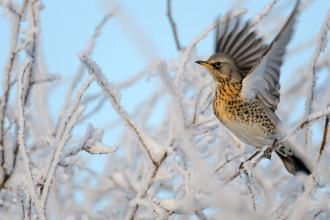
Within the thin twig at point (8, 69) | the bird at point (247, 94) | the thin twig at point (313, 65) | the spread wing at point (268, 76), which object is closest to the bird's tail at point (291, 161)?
the bird at point (247, 94)

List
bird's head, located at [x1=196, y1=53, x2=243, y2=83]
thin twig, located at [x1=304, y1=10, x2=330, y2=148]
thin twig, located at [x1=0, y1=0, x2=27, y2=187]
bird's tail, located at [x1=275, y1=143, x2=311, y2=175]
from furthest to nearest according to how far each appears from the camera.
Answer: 1. bird's head, located at [x1=196, y1=53, x2=243, y2=83]
2. bird's tail, located at [x1=275, y1=143, x2=311, y2=175]
3. thin twig, located at [x1=0, y1=0, x2=27, y2=187]
4. thin twig, located at [x1=304, y1=10, x2=330, y2=148]

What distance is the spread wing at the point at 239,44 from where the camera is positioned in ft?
10.8

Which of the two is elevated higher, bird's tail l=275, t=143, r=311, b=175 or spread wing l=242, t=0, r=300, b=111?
spread wing l=242, t=0, r=300, b=111

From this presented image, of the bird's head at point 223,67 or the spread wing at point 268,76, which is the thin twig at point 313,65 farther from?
the bird's head at point 223,67

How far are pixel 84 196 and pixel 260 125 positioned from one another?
5.04 feet

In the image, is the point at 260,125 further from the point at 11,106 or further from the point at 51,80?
the point at 11,106

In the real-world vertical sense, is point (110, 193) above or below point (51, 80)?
below

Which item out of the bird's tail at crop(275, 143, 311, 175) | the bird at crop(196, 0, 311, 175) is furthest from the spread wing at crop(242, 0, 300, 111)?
the bird's tail at crop(275, 143, 311, 175)

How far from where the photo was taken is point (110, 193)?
3.94 meters

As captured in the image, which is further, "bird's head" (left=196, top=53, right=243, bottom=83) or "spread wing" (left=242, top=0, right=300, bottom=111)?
"bird's head" (left=196, top=53, right=243, bottom=83)

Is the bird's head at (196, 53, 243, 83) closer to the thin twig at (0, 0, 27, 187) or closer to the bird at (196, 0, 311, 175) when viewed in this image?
the bird at (196, 0, 311, 175)

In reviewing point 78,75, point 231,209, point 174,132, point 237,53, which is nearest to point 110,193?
point 78,75

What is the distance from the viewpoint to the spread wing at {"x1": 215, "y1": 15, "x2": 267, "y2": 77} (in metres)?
3.29

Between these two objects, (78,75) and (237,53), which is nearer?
(78,75)
